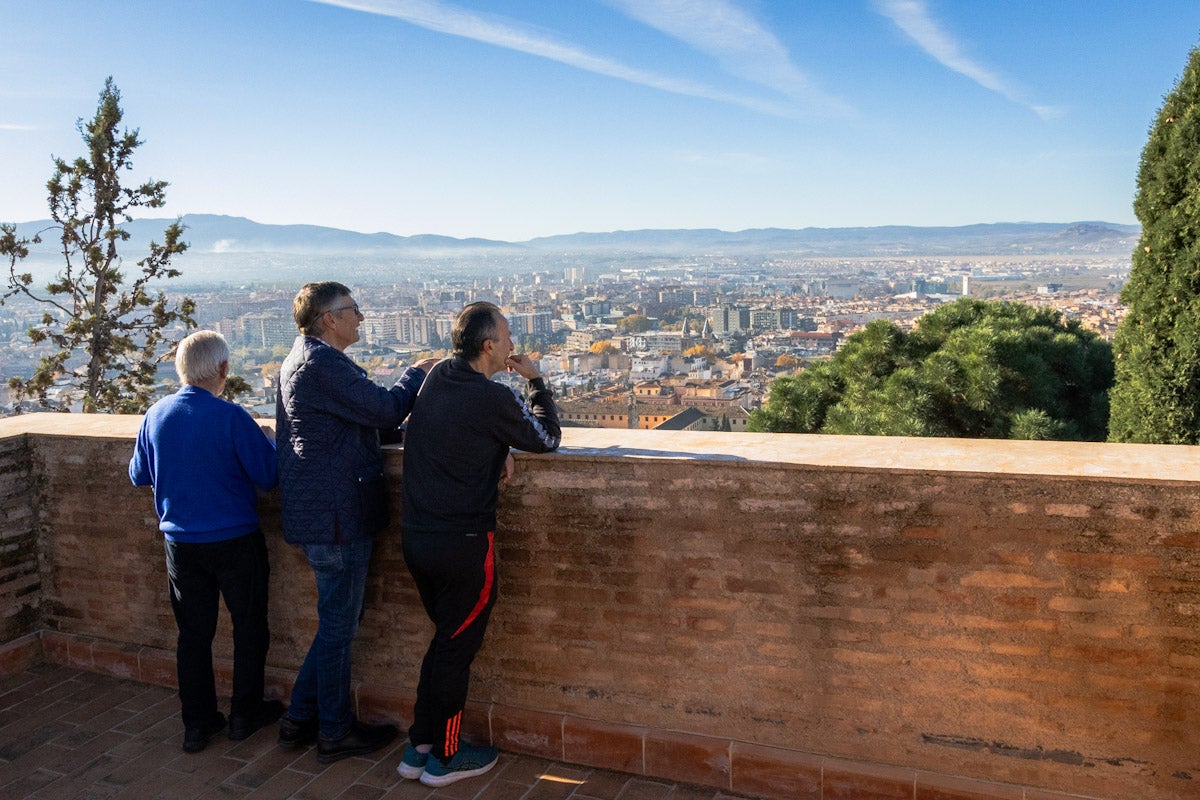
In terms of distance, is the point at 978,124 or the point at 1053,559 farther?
the point at 978,124

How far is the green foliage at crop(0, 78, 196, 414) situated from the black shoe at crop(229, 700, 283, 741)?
9.46m

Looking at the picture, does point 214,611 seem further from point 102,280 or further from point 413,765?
point 102,280

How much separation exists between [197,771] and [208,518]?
907mm

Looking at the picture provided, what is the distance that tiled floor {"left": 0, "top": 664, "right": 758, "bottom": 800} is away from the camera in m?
3.27

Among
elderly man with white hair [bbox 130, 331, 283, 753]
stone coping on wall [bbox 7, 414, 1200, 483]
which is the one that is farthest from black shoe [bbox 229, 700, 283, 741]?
stone coping on wall [bbox 7, 414, 1200, 483]

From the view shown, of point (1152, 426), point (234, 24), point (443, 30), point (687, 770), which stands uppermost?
point (443, 30)

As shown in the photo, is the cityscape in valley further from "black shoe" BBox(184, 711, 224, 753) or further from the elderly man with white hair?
"black shoe" BBox(184, 711, 224, 753)

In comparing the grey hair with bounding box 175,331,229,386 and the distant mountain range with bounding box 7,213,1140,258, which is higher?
the distant mountain range with bounding box 7,213,1140,258

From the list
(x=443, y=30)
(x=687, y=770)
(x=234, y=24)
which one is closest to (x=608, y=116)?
(x=443, y=30)

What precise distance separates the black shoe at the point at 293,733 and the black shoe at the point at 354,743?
10cm

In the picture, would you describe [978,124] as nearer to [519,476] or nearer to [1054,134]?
[1054,134]

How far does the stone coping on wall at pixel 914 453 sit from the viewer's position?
279 centimetres

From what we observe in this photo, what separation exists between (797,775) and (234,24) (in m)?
22.4

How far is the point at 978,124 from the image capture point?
63.8 m
